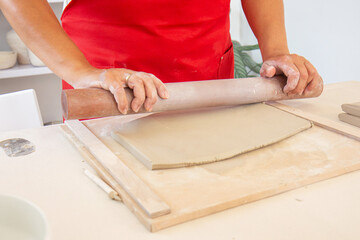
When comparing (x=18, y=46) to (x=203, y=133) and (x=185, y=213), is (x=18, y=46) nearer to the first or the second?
(x=203, y=133)

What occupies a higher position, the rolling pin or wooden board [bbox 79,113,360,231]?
the rolling pin

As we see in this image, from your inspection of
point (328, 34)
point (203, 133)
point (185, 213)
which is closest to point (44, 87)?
point (328, 34)

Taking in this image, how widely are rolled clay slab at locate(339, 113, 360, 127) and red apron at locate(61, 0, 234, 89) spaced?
509 mm

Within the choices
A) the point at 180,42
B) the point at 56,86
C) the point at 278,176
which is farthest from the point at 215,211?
the point at 56,86

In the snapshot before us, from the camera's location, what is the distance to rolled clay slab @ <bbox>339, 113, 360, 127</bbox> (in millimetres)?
975

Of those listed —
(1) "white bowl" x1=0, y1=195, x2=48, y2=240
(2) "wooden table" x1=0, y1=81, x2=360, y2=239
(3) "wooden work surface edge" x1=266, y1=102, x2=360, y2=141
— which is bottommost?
(1) "white bowl" x1=0, y1=195, x2=48, y2=240

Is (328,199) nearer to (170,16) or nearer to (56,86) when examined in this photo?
(170,16)

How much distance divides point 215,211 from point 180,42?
0.75 metres

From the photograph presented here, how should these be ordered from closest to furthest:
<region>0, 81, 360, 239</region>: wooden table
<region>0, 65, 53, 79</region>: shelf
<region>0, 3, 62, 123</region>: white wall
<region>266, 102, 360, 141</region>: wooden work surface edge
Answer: <region>0, 81, 360, 239</region>: wooden table → <region>266, 102, 360, 141</region>: wooden work surface edge → <region>0, 65, 53, 79</region>: shelf → <region>0, 3, 62, 123</region>: white wall

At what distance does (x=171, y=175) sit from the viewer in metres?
0.69

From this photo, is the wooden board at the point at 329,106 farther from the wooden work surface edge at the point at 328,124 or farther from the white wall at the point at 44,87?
the white wall at the point at 44,87

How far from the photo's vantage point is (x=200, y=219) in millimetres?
583

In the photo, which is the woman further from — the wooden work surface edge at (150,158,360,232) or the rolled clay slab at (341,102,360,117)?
the wooden work surface edge at (150,158,360,232)

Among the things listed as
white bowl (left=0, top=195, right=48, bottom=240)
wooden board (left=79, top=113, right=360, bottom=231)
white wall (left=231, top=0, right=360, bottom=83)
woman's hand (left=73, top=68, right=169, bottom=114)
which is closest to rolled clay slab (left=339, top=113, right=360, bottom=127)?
wooden board (left=79, top=113, right=360, bottom=231)
